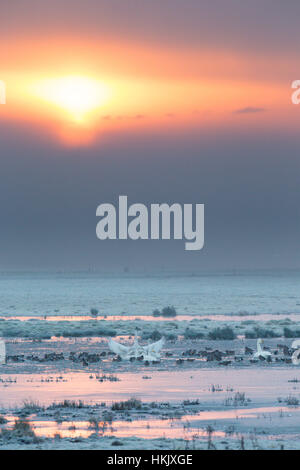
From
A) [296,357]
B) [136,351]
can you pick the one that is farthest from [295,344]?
[136,351]

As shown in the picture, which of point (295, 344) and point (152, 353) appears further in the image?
point (295, 344)

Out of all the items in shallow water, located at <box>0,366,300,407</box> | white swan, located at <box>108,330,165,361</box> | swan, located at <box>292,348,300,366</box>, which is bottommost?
shallow water, located at <box>0,366,300,407</box>

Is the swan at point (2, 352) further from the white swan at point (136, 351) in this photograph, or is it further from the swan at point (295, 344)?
the swan at point (295, 344)

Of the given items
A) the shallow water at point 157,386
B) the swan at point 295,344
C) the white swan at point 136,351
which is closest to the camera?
the shallow water at point 157,386

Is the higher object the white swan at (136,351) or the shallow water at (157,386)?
the white swan at (136,351)

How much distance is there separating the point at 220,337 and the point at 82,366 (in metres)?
16.5

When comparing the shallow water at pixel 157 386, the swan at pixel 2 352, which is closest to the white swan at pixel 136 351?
the shallow water at pixel 157 386

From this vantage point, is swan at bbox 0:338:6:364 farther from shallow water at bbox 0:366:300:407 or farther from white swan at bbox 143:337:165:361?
white swan at bbox 143:337:165:361

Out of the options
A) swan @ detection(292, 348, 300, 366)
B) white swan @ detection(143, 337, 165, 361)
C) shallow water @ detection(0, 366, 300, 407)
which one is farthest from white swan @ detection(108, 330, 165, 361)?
swan @ detection(292, 348, 300, 366)

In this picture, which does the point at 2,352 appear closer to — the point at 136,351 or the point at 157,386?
the point at 136,351

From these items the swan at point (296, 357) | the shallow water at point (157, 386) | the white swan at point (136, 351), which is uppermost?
the white swan at point (136, 351)

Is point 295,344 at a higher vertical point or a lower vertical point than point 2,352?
higher

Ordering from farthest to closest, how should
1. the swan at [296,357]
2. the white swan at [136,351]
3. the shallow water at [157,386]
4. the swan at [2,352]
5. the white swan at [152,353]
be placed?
the white swan at [136,351]
the swan at [2,352]
the white swan at [152,353]
the swan at [296,357]
the shallow water at [157,386]
